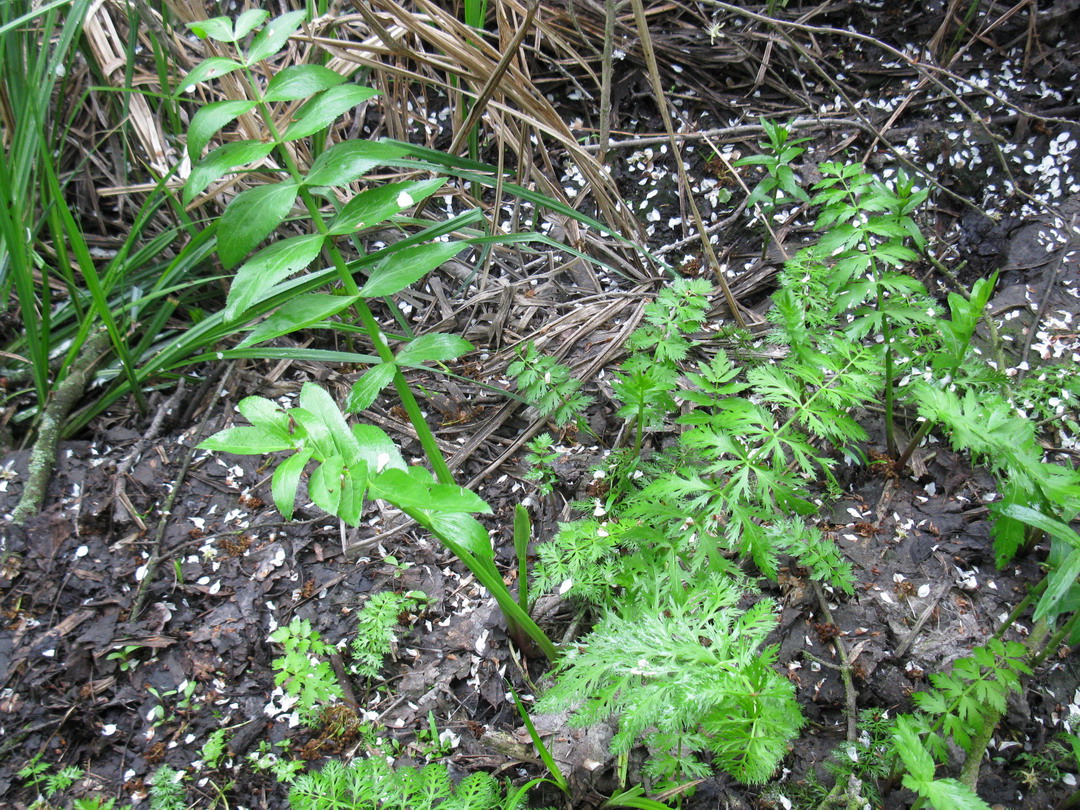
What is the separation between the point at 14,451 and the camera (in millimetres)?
1931

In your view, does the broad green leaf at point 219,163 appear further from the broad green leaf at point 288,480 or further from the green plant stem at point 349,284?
the broad green leaf at point 288,480

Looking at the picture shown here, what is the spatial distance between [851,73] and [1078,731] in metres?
2.13

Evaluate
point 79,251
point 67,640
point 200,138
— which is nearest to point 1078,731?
point 200,138

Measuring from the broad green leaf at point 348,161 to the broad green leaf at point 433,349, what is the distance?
1.04ft

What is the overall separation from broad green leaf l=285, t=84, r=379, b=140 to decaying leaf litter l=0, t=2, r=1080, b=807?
554 mm

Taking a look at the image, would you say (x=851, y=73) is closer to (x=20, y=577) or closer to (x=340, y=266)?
(x=340, y=266)

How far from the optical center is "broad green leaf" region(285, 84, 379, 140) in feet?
3.94

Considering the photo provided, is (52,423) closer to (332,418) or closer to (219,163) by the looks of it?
(219,163)

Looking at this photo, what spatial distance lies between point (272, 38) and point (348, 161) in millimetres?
290

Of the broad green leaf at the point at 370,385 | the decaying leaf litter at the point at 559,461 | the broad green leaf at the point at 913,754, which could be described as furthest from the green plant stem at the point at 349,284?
the broad green leaf at the point at 913,754

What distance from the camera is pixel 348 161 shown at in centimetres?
125

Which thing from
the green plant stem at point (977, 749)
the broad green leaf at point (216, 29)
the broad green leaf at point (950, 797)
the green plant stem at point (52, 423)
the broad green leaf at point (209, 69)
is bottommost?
the green plant stem at point (977, 749)

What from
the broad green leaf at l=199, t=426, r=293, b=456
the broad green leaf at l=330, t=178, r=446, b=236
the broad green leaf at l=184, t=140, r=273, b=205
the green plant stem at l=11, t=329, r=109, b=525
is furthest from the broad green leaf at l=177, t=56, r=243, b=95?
the green plant stem at l=11, t=329, r=109, b=525

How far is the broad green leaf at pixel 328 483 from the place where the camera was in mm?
991
